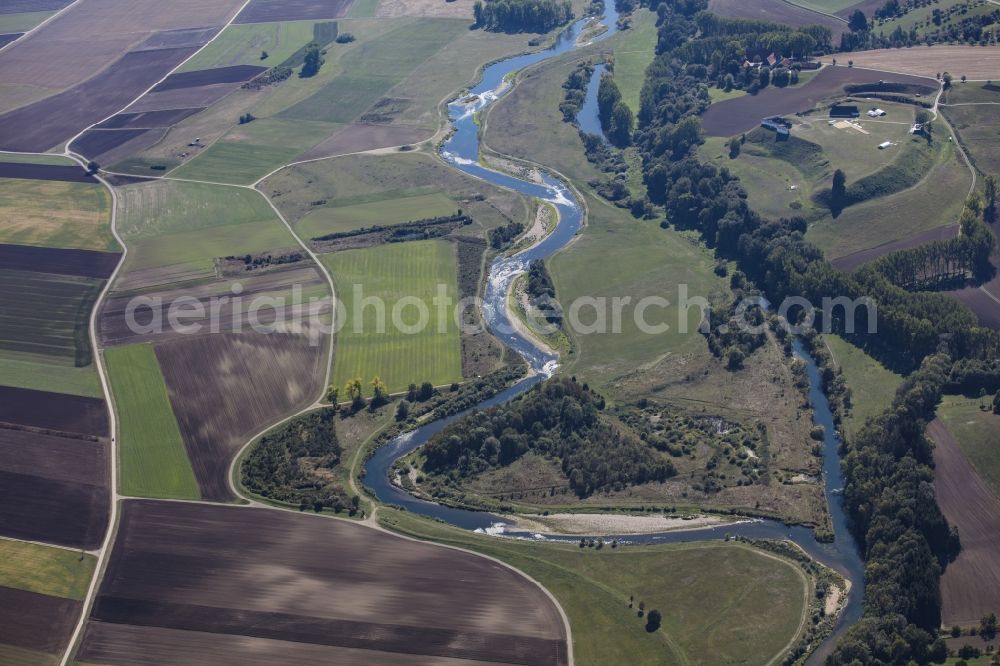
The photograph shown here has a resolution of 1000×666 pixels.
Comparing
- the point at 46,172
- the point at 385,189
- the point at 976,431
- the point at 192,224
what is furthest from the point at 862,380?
the point at 46,172

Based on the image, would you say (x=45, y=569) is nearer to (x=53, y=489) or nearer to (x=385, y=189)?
(x=53, y=489)

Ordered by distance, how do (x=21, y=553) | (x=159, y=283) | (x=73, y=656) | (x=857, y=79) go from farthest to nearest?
(x=857, y=79), (x=159, y=283), (x=21, y=553), (x=73, y=656)

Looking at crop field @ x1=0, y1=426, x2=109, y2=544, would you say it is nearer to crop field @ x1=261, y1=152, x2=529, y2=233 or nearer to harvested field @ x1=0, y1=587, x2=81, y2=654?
harvested field @ x1=0, y1=587, x2=81, y2=654

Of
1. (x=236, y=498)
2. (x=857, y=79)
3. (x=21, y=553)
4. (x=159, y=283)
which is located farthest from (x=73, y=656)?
(x=857, y=79)

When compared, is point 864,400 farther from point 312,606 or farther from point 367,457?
point 312,606

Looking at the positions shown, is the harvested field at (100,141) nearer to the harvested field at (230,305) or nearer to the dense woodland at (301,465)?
the harvested field at (230,305)

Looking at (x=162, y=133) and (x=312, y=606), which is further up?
(x=162, y=133)
